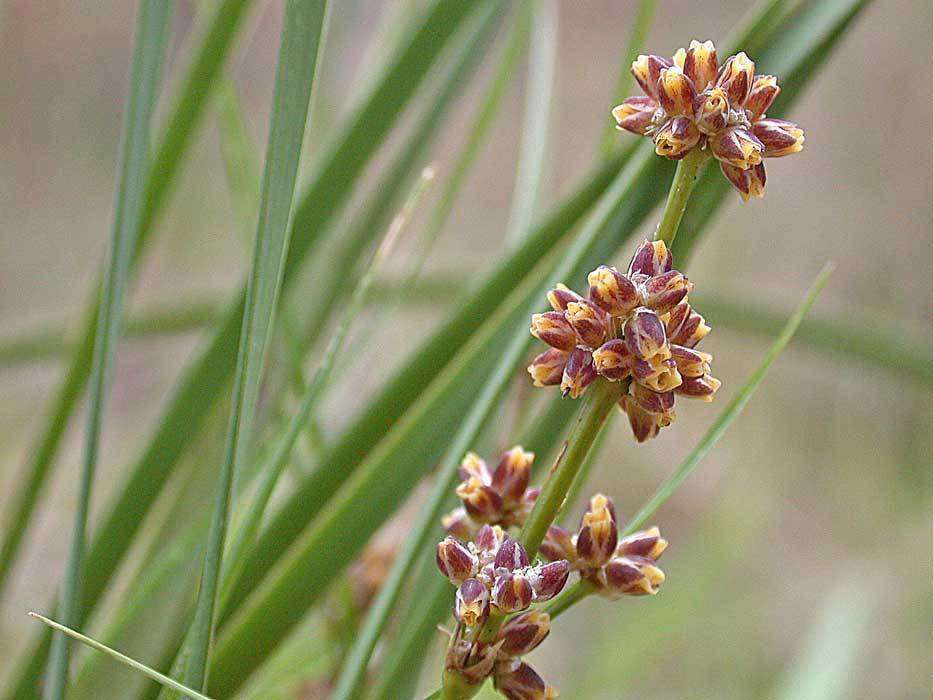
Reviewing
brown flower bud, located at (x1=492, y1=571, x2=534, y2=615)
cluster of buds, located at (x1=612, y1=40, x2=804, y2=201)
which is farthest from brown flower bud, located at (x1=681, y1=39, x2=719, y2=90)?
brown flower bud, located at (x1=492, y1=571, x2=534, y2=615)

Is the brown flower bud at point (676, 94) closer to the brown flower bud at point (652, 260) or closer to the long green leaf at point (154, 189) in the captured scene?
the brown flower bud at point (652, 260)

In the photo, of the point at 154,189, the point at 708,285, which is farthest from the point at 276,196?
the point at 708,285

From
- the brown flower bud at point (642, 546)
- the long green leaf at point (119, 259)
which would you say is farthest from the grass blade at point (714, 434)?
the long green leaf at point (119, 259)

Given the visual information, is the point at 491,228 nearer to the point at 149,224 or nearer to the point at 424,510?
the point at 149,224

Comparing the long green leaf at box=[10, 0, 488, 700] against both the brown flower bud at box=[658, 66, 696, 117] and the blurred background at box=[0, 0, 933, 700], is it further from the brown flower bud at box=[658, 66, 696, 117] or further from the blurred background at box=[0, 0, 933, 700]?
the blurred background at box=[0, 0, 933, 700]

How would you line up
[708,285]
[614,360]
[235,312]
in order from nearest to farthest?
[614,360] < [235,312] < [708,285]

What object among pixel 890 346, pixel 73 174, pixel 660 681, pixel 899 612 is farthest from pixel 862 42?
pixel 73 174

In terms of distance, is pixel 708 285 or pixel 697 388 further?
pixel 708 285

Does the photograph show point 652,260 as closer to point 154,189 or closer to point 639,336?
point 639,336
